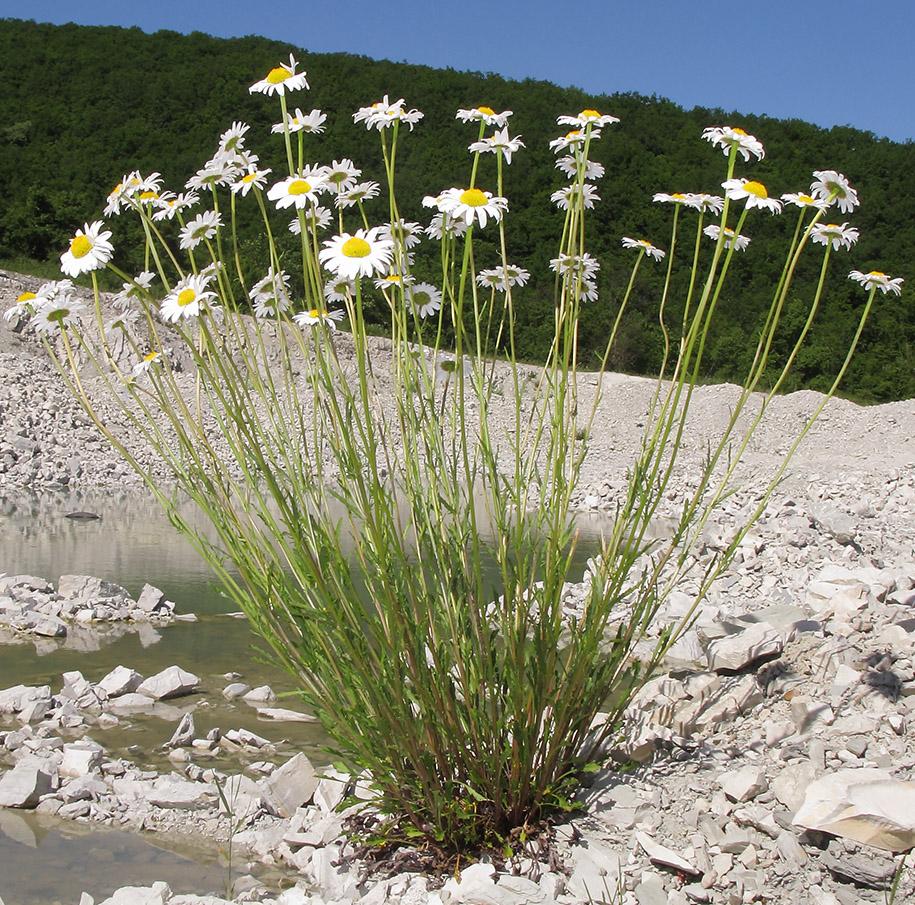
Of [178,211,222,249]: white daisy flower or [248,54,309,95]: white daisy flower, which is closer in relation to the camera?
[248,54,309,95]: white daisy flower

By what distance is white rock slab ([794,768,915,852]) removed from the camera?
85.7 inches

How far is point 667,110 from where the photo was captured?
1815 inches

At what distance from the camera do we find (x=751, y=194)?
205cm

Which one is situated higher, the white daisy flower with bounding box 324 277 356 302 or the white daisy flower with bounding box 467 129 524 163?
the white daisy flower with bounding box 467 129 524 163

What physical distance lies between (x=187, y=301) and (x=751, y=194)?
4.65ft

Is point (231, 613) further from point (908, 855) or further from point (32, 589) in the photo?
point (908, 855)

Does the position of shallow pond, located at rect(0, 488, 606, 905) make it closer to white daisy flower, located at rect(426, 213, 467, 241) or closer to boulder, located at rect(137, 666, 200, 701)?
boulder, located at rect(137, 666, 200, 701)

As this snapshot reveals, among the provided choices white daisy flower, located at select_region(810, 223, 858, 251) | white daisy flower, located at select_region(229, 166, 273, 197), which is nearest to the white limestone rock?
white daisy flower, located at select_region(810, 223, 858, 251)

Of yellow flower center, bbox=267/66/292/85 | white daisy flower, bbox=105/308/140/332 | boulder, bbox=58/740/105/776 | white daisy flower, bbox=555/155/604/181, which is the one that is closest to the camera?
yellow flower center, bbox=267/66/292/85

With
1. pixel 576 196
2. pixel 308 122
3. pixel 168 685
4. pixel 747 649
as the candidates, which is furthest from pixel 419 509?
pixel 168 685

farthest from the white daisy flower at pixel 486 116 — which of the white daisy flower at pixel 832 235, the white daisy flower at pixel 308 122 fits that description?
the white daisy flower at pixel 832 235

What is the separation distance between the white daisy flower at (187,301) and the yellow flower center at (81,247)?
0.21 meters

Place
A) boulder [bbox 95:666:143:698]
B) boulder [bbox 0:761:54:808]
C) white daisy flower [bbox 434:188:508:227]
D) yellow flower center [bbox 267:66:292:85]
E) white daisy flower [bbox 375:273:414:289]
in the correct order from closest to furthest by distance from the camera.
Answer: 1. white daisy flower [bbox 434:188:508:227]
2. yellow flower center [bbox 267:66:292:85]
3. white daisy flower [bbox 375:273:414:289]
4. boulder [bbox 0:761:54:808]
5. boulder [bbox 95:666:143:698]

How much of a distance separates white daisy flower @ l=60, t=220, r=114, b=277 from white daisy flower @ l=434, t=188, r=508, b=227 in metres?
0.81
